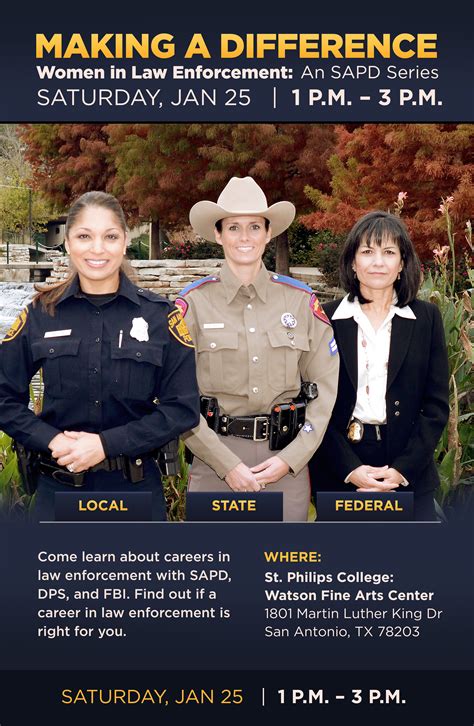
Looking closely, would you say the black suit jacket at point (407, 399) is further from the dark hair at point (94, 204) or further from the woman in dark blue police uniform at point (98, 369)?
the dark hair at point (94, 204)

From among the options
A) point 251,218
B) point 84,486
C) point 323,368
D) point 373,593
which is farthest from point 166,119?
point 373,593

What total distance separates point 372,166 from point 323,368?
990 centimetres

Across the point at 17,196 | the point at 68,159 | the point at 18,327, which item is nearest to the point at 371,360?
the point at 18,327

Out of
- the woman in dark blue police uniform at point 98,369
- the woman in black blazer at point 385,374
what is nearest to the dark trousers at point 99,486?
→ the woman in dark blue police uniform at point 98,369

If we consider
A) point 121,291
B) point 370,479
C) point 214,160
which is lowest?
point 370,479

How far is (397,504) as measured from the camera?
343cm

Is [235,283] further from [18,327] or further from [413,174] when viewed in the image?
[413,174]

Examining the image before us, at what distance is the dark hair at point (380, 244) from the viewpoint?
12.9 feet

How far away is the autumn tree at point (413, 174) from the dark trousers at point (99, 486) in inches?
322

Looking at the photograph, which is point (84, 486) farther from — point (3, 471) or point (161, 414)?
point (3, 471)

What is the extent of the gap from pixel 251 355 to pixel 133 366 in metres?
0.65

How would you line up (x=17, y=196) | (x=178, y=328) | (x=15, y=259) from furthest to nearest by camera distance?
1. (x=17, y=196)
2. (x=15, y=259)
3. (x=178, y=328)

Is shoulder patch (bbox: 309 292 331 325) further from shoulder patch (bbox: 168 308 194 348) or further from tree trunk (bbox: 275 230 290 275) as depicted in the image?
tree trunk (bbox: 275 230 290 275)

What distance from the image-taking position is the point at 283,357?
4.01 m
